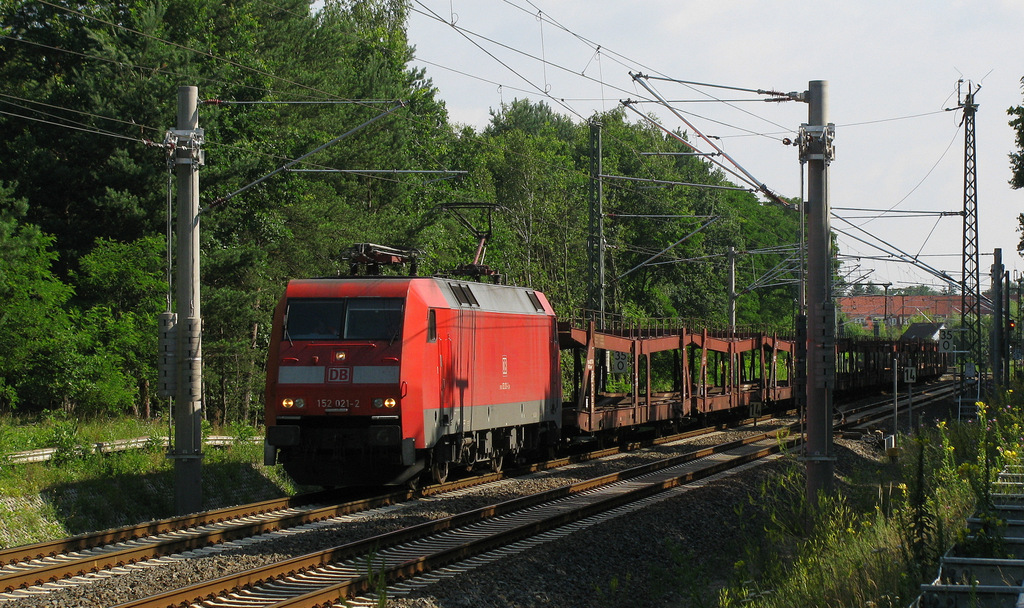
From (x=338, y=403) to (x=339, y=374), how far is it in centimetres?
42

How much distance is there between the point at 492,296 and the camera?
1831 centimetres

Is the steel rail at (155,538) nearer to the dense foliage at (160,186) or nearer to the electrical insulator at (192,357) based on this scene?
the electrical insulator at (192,357)

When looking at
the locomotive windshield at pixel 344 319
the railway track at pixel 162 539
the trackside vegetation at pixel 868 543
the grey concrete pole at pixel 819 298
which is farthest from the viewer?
the locomotive windshield at pixel 344 319

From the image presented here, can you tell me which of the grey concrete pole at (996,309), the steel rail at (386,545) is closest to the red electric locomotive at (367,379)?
the steel rail at (386,545)

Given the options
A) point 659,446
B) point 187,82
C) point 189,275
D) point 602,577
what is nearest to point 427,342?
point 189,275

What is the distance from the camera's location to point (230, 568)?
10.4 meters

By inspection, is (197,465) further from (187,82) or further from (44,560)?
(187,82)

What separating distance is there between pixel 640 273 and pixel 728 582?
2066 inches

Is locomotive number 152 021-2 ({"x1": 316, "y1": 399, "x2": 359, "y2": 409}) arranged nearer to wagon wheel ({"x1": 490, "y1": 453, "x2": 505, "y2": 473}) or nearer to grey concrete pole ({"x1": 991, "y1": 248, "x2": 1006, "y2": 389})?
wagon wheel ({"x1": 490, "y1": 453, "x2": 505, "y2": 473})

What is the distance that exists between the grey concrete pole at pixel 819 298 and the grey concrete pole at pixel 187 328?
27.9 ft

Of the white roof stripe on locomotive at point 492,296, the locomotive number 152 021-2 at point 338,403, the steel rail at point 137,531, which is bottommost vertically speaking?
the steel rail at point 137,531

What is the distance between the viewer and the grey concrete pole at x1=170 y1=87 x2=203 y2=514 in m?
14.4

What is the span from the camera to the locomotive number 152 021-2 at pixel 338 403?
14789 mm

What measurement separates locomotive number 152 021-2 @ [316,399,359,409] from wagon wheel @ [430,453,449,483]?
225cm
